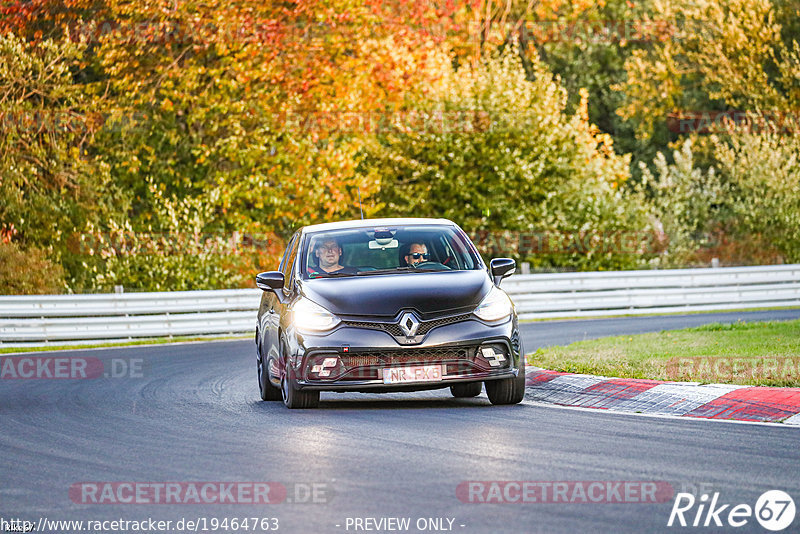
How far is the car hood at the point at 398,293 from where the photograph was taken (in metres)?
12.1

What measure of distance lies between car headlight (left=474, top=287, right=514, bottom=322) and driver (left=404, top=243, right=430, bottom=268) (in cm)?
99

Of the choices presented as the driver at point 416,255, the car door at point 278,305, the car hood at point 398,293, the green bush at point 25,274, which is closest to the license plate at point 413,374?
the car hood at point 398,293

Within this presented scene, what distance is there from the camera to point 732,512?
698 centimetres

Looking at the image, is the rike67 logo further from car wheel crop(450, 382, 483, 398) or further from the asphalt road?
car wheel crop(450, 382, 483, 398)

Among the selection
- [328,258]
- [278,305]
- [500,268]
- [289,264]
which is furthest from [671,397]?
[289,264]

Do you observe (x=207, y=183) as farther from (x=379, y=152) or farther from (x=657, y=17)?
(x=657, y=17)

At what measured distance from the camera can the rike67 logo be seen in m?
6.75

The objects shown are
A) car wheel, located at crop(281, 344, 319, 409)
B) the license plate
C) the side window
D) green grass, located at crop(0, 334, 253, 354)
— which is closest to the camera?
the license plate

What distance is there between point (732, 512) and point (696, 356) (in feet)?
28.6

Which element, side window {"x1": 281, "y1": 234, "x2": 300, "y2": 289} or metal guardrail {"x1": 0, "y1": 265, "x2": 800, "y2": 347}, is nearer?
side window {"x1": 281, "y1": 234, "x2": 300, "y2": 289}

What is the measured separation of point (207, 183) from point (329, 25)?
218 inches

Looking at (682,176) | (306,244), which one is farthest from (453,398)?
(682,176)

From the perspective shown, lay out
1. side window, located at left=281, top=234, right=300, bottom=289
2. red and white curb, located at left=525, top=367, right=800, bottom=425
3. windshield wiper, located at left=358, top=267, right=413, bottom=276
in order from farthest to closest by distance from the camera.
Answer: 1. side window, located at left=281, top=234, right=300, bottom=289
2. windshield wiper, located at left=358, top=267, right=413, bottom=276
3. red and white curb, located at left=525, top=367, right=800, bottom=425

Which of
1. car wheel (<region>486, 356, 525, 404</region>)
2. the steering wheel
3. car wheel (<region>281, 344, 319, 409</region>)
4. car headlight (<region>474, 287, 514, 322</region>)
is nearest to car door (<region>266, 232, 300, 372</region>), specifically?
car wheel (<region>281, 344, 319, 409</region>)
